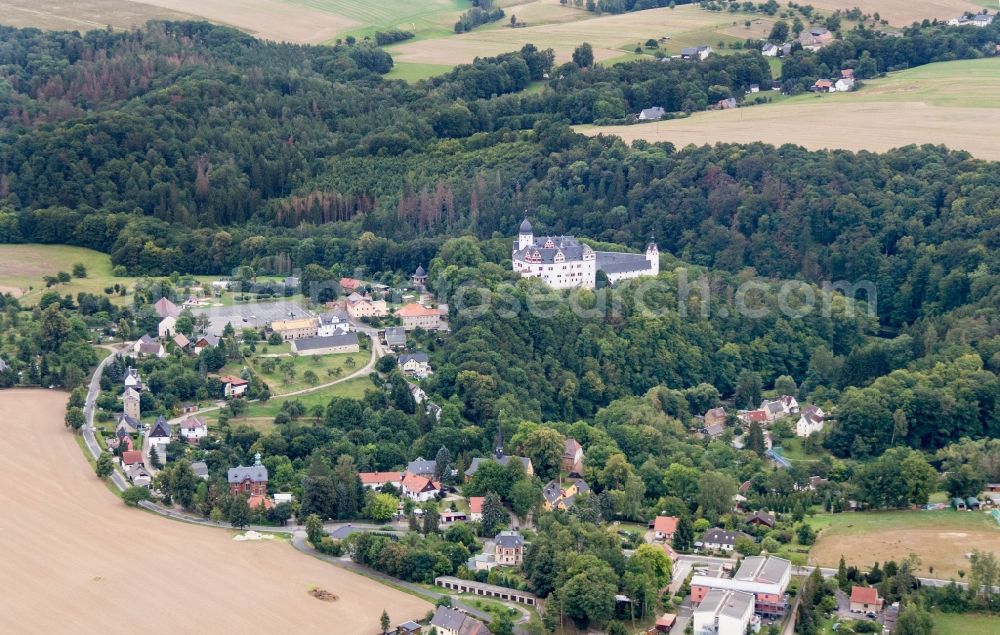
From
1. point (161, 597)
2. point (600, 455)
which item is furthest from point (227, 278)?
point (161, 597)

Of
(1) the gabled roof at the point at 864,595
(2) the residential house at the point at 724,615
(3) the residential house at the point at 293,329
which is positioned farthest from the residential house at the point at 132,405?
(1) the gabled roof at the point at 864,595

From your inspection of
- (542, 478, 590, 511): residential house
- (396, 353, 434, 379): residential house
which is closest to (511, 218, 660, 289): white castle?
(396, 353, 434, 379): residential house

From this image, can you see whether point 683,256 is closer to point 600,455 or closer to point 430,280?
point 430,280

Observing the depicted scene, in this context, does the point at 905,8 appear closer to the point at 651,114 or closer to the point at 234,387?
the point at 651,114

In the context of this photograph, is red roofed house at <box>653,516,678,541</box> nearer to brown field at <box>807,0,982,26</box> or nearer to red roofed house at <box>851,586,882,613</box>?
red roofed house at <box>851,586,882,613</box>

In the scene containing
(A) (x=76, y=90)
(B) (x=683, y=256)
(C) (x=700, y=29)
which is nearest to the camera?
(B) (x=683, y=256)

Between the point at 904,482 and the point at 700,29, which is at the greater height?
the point at 700,29

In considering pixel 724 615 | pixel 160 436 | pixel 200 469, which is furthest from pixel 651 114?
pixel 724 615

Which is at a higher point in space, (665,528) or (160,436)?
(160,436)
